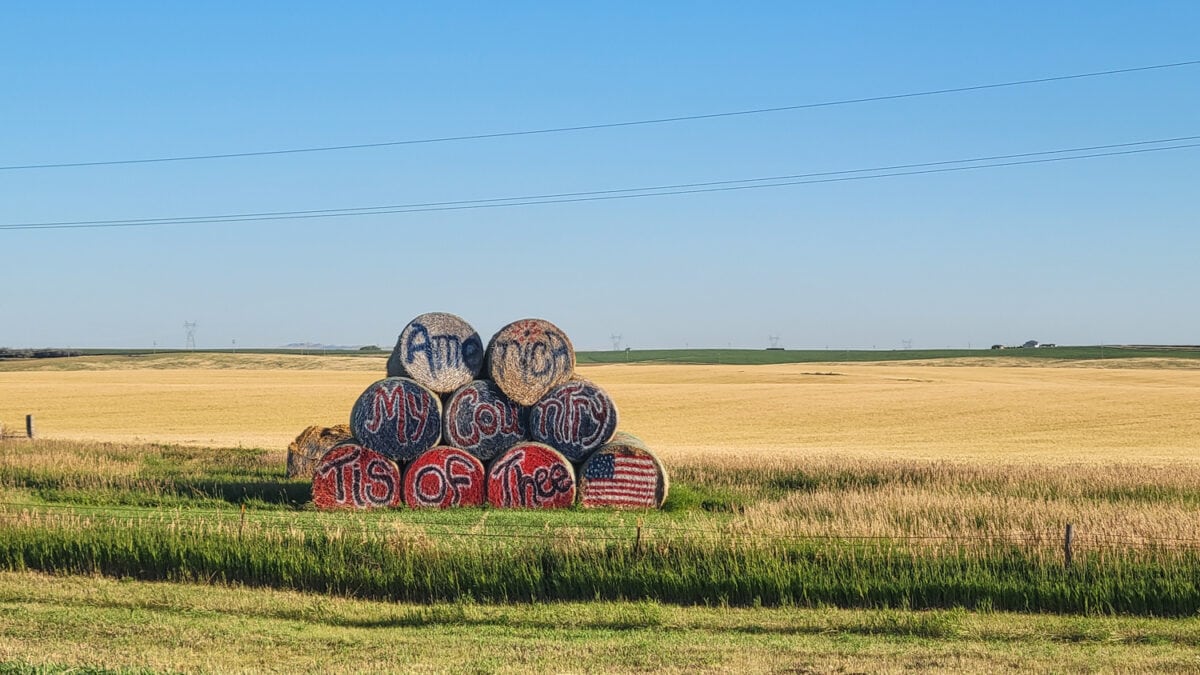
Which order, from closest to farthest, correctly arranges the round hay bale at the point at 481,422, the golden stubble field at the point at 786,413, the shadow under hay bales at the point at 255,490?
the round hay bale at the point at 481,422 → the shadow under hay bales at the point at 255,490 → the golden stubble field at the point at 786,413

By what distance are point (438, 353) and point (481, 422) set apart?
4.20 feet

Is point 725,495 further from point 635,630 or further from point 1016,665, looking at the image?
point 1016,665

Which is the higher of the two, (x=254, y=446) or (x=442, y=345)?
(x=442, y=345)

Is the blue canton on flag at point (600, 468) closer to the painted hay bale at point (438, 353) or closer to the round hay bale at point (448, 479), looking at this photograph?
the round hay bale at point (448, 479)

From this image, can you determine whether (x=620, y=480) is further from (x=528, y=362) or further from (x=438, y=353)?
(x=438, y=353)

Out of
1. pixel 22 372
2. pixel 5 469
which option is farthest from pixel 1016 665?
pixel 22 372

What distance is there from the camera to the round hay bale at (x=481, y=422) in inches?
758

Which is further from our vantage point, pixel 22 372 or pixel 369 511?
pixel 22 372

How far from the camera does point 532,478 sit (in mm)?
19156

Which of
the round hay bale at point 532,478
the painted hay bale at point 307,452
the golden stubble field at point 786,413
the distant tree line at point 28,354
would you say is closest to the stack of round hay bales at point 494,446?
the round hay bale at point 532,478

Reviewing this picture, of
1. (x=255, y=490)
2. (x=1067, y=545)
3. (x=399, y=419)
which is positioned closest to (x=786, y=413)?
(x=255, y=490)

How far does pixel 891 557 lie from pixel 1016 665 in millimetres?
2915

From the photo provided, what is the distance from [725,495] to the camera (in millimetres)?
20750

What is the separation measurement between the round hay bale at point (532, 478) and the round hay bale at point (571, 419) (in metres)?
0.30
